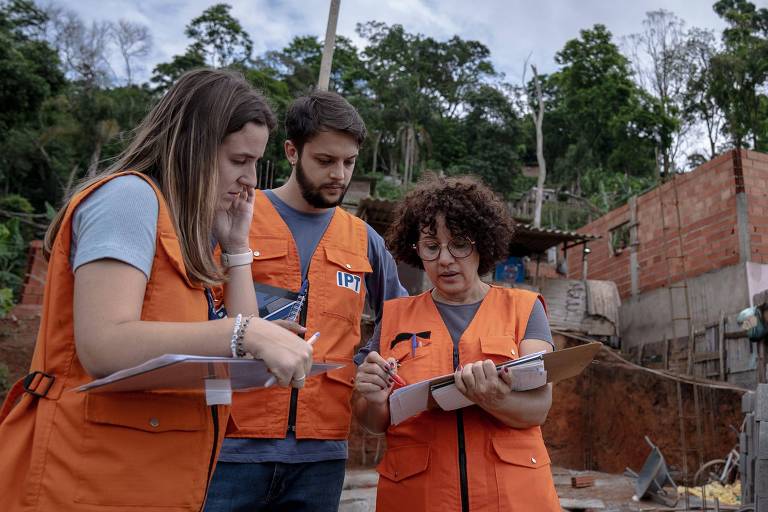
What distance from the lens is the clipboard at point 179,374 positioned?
1.16m

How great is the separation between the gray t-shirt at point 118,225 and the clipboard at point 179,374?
0.66 ft

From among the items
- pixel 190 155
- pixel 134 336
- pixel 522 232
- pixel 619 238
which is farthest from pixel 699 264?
pixel 134 336

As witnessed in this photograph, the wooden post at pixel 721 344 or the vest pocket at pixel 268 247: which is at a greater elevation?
the wooden post at pixel 721 344

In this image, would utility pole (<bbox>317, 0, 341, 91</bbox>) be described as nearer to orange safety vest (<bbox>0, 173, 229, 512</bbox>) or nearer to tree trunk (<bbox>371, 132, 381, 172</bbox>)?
orange safety vest (<bbox>0, 173, 229, 512</bbox>)

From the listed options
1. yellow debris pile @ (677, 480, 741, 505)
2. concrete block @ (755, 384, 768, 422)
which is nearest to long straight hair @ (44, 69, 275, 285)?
concrete block @ (755, 384, 768, 422)

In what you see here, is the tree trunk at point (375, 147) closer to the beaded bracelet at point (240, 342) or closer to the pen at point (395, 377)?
the pen at point (395, 377)

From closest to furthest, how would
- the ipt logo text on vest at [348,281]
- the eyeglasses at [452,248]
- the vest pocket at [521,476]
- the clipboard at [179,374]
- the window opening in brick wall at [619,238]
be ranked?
the clipboard at [179,374]
the vest pocket at [521,476]
the eyeglasses at [452,248]
the ipt logo text on vest at [348,281]
the window opening in brick wall at [619,238]

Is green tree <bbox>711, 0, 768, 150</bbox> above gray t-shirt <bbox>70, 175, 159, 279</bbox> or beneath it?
above

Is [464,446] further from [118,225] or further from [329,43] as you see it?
[329,43]

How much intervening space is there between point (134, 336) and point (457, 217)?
1.34 m

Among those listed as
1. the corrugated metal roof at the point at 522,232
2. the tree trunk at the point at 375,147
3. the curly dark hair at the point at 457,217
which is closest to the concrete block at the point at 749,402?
the curly dark hair at the point at 457,217

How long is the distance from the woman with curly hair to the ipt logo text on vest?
6.1 inches

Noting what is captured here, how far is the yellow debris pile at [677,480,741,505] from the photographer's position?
24.6 ft

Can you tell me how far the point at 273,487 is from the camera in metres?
2.09
